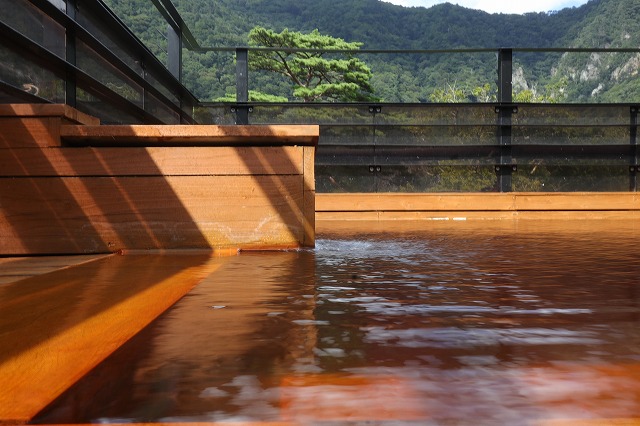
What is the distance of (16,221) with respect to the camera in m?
1.99

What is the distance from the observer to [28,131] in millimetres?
1993

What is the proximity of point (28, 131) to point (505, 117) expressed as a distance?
16.0 ft

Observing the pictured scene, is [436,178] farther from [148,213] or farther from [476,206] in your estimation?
[148,213]

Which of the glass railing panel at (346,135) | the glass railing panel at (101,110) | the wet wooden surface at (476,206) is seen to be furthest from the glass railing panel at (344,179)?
the glass railing panel at (101,110)

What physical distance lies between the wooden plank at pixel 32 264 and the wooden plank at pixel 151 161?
0.31 meters

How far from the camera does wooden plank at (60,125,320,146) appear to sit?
2.03m

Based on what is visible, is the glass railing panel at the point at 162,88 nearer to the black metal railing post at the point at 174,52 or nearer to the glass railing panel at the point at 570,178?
the black metal railing post at the point at 174,52

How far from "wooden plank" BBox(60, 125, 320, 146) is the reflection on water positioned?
926 millimetres

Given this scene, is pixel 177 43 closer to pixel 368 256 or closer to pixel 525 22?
pixel 368 256

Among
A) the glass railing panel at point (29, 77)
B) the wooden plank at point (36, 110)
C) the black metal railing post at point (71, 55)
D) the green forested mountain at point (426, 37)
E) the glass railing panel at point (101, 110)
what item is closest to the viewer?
the wooden plank at point (36, 110)

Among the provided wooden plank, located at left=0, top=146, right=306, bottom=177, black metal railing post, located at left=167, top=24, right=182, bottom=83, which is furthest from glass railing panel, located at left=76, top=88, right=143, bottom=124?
black metal railing post, located at left=167, top=24, right=182, bottom=83

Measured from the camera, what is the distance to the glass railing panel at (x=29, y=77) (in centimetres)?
208

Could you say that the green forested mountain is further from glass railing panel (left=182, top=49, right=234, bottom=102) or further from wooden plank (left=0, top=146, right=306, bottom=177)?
wooden plank (left=0, top=146, right=306, bottom=177)

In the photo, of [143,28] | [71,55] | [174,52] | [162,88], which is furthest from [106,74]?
[174,52]
